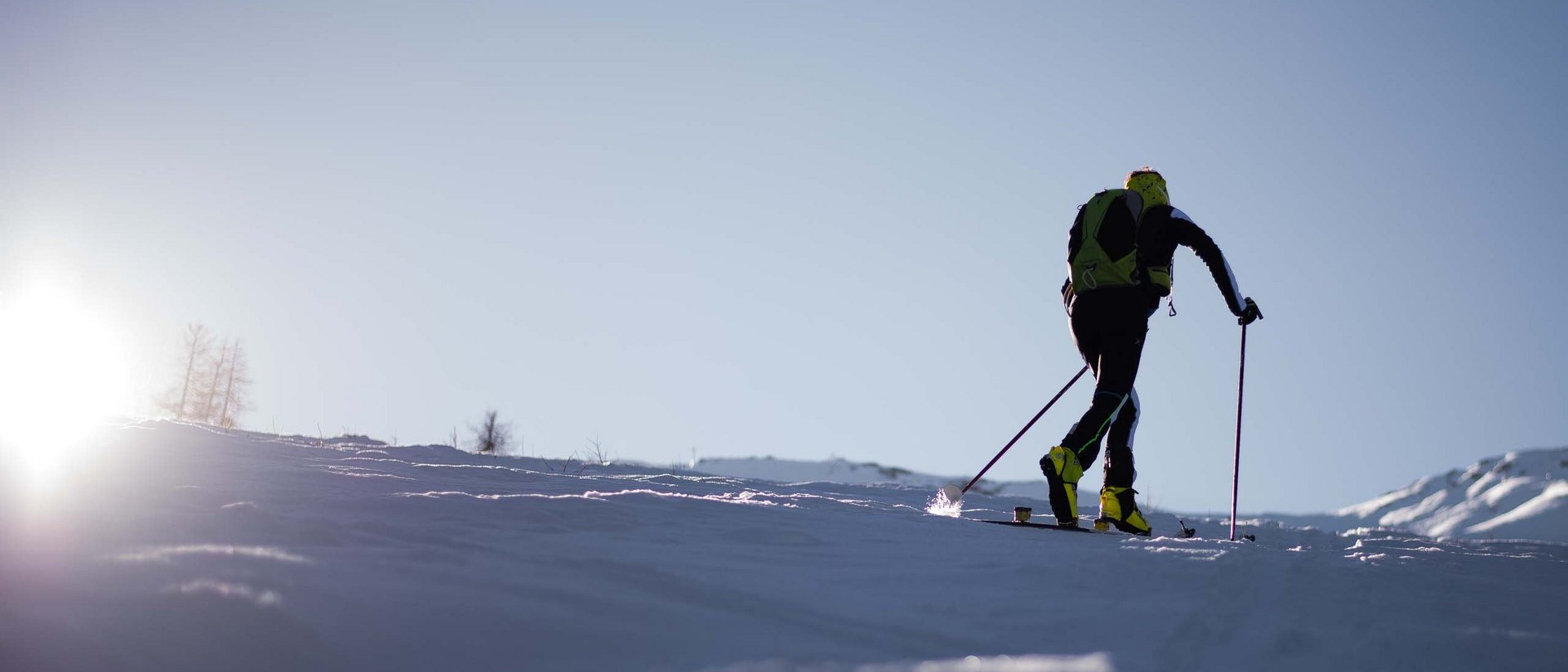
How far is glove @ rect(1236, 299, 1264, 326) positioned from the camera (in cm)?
519

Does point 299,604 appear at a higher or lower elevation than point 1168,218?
lower

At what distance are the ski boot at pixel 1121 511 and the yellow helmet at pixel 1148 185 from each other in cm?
154

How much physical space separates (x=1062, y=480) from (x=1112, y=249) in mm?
1253

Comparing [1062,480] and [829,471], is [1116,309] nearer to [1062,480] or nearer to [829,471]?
[1062,480]

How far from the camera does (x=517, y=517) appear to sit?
2.79 meters

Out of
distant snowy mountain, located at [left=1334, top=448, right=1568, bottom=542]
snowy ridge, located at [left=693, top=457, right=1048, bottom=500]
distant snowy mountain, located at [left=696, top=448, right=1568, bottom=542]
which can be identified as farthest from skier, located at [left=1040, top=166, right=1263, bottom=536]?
distant snowy mountain, located at [left=1334, top=448, right=1568, bottom=542]

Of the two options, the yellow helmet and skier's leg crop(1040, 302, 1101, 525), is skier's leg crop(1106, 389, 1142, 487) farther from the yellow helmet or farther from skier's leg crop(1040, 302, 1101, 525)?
the yellow helmet

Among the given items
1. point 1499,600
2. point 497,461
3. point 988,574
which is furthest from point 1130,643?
point 497,461

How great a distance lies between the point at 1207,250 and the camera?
5.13 meters

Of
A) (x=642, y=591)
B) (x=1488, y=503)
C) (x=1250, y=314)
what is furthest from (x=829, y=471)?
(x=642, y=591)

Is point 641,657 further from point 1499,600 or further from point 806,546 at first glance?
point 1499,600

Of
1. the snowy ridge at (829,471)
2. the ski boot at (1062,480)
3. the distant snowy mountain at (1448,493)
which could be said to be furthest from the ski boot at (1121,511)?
the snowy ridge at (829,471)

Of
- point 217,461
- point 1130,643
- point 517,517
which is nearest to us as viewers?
point 1130,643

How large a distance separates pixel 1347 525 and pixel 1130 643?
20.9 meters
